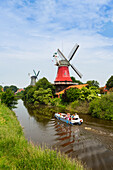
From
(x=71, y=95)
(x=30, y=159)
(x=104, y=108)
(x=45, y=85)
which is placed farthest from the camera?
(x=45, y=85)

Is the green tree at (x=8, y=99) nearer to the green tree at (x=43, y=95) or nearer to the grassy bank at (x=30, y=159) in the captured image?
the green tree at (x=43, y=95)

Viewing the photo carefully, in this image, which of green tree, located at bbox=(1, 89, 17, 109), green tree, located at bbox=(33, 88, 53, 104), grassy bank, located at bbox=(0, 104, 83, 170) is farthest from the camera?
green tree, located at bbox=(33, 88, 53, 104)

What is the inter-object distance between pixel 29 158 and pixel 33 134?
10.3 m

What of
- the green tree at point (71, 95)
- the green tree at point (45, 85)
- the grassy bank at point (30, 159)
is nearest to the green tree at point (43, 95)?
the green tree at point (45, 85)

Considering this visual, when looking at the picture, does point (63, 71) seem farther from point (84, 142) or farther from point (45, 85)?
point (84, 142)

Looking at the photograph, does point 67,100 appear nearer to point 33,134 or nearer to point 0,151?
point 33,134

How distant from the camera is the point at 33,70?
254 feet

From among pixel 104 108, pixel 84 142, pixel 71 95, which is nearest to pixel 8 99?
pixel 71 95

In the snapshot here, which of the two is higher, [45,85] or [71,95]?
[45,85]

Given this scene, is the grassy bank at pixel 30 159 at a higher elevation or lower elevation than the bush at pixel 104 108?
lower

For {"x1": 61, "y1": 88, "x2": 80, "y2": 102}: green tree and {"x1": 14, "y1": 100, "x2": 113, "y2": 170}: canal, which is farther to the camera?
{"x1": 61, "y1": 88, "x2": 80, "y2": 102}: green tree

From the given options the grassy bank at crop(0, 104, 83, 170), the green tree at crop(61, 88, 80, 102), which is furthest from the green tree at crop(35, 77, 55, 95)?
the grassy bank at crop(0, 104, 83, 170)

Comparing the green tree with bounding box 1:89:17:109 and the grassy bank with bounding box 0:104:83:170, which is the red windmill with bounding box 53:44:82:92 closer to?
the green tree with bounding box 1:89:17:109

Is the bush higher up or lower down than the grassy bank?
higher up
